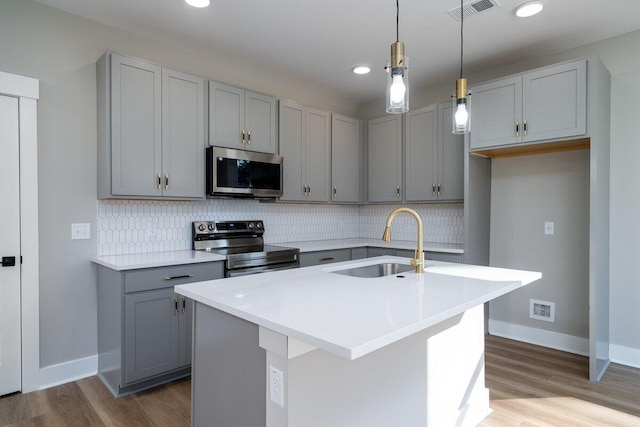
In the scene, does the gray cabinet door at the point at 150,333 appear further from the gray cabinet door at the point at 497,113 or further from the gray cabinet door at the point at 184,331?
the gray cabinet door at the point at 497,113

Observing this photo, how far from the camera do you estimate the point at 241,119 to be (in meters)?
3.38

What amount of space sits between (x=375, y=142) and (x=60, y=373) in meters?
3.66

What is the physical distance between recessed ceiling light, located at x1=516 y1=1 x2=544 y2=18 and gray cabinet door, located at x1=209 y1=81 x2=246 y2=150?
2247 mm

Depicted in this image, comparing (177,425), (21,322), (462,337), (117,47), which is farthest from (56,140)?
(462,337)

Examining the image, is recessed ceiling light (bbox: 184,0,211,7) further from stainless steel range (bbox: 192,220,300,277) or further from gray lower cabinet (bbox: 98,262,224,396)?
gray lower cabinet (bbox: 98,262,224,396)

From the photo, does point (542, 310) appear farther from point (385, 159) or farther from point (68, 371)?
point (68, 371)

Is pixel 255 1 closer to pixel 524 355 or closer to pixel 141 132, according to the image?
pixel 141 132

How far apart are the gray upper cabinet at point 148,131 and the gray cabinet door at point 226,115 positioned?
3.6 inches

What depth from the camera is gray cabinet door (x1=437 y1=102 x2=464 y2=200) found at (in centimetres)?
372

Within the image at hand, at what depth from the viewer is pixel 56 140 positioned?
8.83 ft

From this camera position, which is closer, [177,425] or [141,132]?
[177,425]

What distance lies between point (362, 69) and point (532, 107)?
1.59 m

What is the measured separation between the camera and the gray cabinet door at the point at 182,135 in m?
2.93

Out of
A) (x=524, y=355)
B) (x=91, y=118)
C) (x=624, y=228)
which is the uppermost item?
(x=91, y=118)
